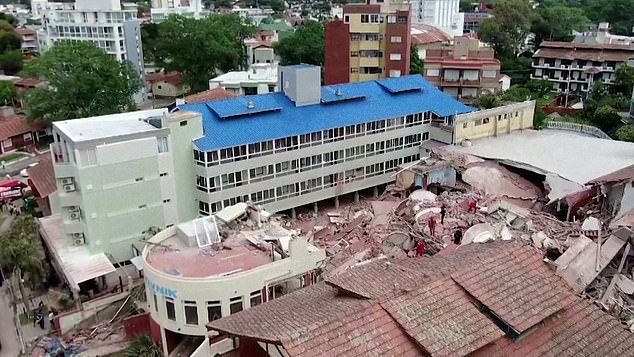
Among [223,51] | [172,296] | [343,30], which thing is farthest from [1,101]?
[172,296]

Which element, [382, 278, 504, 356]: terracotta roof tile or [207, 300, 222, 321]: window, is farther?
[207, 300, 222, 321]: window

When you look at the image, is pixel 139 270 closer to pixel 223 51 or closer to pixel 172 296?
pixel 172 296

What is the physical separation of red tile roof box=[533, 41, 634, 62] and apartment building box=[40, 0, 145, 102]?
50.1m

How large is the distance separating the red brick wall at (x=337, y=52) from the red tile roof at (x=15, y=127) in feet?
102

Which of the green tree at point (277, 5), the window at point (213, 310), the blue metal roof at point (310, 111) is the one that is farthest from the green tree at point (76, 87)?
the green tree at point (277, 5)

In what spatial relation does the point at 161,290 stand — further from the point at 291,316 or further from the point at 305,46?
the point at 305,46

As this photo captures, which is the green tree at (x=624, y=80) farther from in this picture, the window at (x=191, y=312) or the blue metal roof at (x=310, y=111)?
the window at (x=191, y=312)

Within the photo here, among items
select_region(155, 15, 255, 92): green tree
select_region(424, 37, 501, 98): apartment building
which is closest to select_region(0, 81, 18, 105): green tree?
select_region(155, 15, 255, 92): green tree

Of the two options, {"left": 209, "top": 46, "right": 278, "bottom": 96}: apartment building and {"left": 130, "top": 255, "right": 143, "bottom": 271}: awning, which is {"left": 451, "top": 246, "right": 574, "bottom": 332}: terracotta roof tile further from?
{"left": 209, "top": 46, "right": 278, "bottom": 96}: apartment building

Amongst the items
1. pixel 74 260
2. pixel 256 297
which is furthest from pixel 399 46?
pixel 256 297

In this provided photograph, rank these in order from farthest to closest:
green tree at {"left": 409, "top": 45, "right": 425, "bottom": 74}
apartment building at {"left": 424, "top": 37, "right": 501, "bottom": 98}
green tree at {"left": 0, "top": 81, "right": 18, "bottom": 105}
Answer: green tree at {"left": 0, "top": 81, "right": 18, "bottom": 105} < green tree at {"left": 409, "top": 45, "right": 425, "bottom": 74} < apartment building at {"left": 424, "top": 37, "right": 501, "bottom": 98}

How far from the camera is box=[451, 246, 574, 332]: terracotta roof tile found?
14.2m

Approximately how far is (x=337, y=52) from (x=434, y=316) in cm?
4610

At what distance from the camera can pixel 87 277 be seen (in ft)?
89.7
